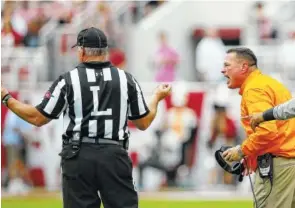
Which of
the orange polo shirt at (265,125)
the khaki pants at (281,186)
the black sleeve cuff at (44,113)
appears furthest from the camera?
the khaki pants at (281,186)

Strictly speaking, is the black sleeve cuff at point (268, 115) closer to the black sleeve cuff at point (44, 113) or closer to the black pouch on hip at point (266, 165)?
the black pouch on hip at point (266, 165)

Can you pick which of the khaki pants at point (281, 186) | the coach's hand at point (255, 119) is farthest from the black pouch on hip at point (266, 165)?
the coach's hand at point (255, 119)

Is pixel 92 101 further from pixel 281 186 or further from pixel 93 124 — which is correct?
pixel 281 186

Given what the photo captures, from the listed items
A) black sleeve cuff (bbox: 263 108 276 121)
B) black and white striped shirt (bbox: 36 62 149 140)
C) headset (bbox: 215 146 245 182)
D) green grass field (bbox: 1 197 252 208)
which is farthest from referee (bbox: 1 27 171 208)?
green grass field (bbox: 1 197 252 208)

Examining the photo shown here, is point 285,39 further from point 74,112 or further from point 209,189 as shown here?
point 74,112

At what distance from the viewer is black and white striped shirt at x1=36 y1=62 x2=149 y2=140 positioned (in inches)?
356

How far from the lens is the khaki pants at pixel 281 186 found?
9.27 meters

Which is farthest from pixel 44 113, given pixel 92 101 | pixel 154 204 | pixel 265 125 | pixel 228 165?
pixel 154 204

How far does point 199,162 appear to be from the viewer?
21.5 metres

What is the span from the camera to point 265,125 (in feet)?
29.5

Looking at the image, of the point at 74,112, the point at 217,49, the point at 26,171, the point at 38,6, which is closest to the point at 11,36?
the point at 38,6

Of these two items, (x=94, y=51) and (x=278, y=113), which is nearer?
(x=278, y=113)

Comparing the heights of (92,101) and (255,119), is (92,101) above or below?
above

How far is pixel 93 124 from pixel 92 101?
0.19m
